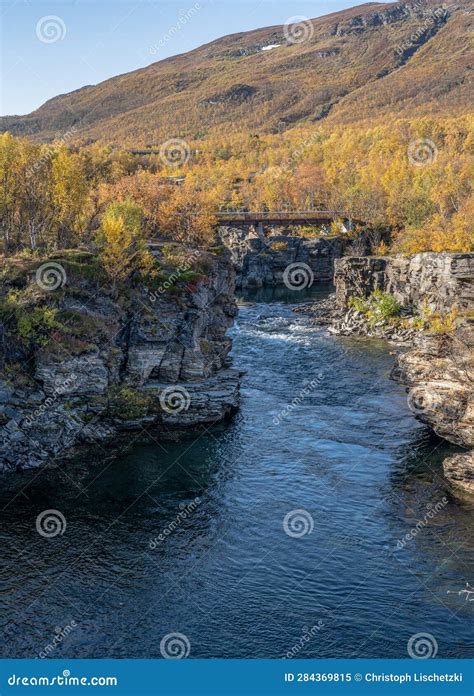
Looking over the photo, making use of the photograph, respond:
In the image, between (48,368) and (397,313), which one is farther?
(397,313)

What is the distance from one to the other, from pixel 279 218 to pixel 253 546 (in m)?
107

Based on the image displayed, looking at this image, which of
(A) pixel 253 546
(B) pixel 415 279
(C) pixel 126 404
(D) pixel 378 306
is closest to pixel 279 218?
(D) pixel 378 306

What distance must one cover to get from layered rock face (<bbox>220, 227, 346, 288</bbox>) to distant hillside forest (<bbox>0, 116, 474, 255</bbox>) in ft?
24.2

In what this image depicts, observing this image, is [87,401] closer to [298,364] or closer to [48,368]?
[48,368]

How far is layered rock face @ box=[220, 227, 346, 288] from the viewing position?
131 metres

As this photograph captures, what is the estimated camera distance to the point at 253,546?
1460 inches

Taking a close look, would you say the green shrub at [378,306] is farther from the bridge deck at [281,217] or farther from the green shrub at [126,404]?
the bridge deck at [281,217]

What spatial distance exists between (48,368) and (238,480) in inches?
624

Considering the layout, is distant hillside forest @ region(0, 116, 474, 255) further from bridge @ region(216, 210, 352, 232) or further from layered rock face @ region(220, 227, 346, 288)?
layered rock face @ region(220, 227, 346, 288)

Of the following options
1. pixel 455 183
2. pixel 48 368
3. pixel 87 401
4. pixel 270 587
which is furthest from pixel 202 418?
pixel 455 183

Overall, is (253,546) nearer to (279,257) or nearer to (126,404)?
(126,404)

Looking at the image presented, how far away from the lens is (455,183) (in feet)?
364

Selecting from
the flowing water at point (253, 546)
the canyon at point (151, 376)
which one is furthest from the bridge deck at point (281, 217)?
the flowing water at point (253, 546)

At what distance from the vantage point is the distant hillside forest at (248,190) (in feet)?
228
